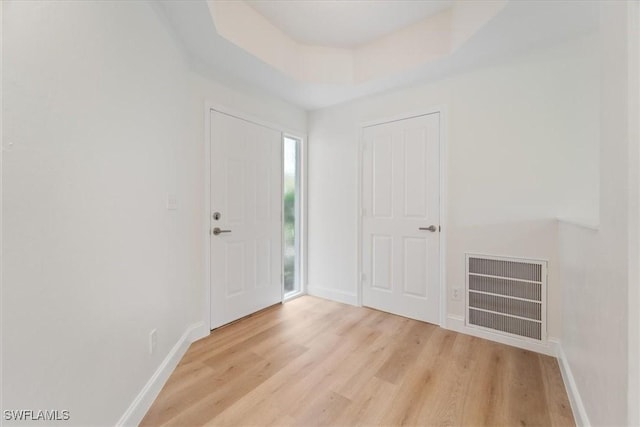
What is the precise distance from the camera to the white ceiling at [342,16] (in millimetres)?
2010

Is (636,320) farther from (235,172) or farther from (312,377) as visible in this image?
(235,172)

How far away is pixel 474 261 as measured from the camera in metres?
2.29

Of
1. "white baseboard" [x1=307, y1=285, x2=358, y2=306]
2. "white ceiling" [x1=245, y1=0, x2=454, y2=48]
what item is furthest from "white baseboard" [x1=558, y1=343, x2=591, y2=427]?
"white ceiling" [x1=245, y1=0, x2=454, y2=48]

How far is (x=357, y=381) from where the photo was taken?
1668 mm

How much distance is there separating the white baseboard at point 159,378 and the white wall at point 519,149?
2255mm

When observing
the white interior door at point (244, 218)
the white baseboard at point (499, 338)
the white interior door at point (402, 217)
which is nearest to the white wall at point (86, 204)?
the white interior door at point (244, 218)

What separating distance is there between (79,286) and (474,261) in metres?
2.62

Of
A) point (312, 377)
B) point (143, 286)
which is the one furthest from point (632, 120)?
point (143, 286)

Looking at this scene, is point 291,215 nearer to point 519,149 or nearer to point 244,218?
point 244,218

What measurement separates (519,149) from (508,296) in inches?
47.1

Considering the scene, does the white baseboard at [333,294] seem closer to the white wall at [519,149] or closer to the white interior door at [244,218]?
the white interior door at [244,218]

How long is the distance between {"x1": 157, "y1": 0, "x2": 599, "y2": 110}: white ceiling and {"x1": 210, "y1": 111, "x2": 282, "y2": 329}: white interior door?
16.5 inches

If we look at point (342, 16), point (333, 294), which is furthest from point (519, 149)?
point (333, 294)

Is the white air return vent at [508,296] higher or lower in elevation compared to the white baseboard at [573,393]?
higher
